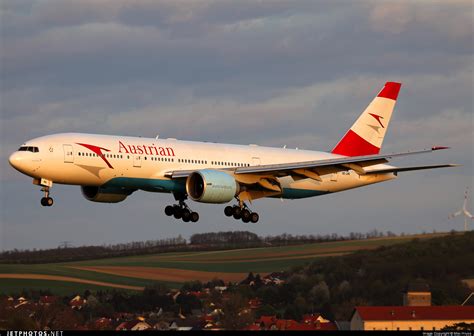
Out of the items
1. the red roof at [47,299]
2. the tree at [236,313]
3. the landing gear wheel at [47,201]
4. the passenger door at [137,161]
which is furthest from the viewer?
the red roof at [47,299]

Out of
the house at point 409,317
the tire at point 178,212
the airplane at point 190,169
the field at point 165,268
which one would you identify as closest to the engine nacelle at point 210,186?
A: the airplane at point 190,169

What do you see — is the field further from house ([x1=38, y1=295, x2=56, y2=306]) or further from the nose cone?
the nose cone

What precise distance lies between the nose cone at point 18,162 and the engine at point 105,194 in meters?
6.52

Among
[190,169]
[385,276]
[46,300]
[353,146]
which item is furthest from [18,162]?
[385,276]

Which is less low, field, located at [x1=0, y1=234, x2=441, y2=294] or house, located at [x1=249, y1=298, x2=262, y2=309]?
field, located at [x1=0, y1=234, x2=441, y2=294]

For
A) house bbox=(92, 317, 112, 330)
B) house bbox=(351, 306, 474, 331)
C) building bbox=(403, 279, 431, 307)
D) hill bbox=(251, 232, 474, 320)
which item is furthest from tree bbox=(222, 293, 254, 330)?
building bbox=(403, 279, 431, 307)

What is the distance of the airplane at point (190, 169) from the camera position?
6662 cm

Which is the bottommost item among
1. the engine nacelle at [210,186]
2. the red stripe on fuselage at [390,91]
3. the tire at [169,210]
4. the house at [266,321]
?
the house at [266,321]

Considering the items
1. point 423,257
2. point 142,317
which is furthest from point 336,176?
point 142,317

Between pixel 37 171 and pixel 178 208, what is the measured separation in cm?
991

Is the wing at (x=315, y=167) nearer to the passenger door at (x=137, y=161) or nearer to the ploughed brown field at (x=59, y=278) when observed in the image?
the passenger door at (x=137, y=161)

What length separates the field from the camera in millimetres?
82688

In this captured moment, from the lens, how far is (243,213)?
73250mm

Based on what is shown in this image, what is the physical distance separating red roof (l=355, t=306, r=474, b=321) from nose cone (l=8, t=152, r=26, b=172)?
22.3 metres
